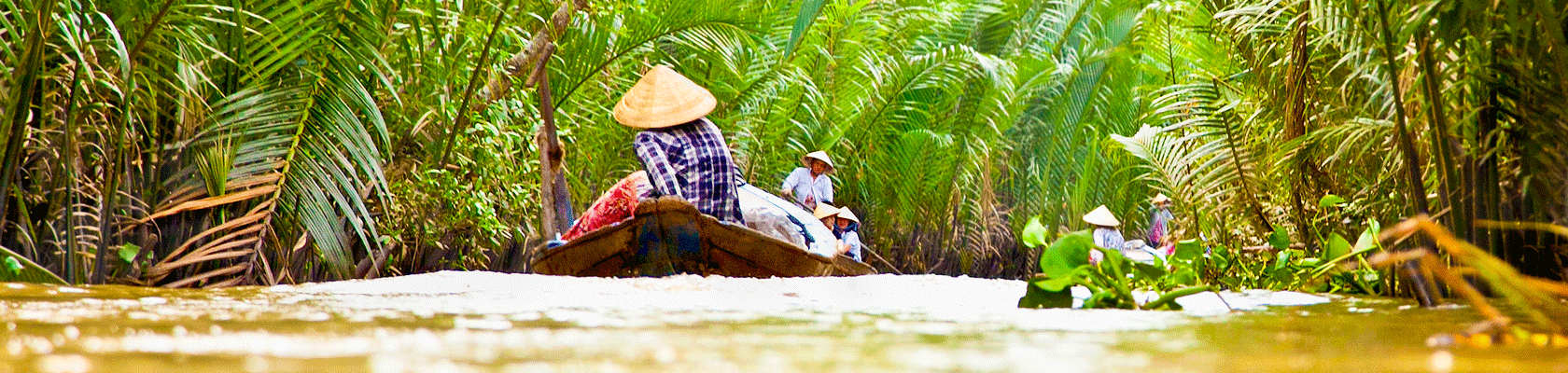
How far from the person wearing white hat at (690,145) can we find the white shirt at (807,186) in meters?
4.22

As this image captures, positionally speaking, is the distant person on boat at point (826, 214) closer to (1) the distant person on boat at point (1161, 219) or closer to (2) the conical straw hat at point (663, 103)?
(1) the distant person on boat at point (1161, 219)

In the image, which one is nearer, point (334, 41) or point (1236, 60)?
point (334, 41)

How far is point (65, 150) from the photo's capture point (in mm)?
3594

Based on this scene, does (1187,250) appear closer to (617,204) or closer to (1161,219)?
(617,204)

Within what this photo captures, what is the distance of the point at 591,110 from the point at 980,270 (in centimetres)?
795

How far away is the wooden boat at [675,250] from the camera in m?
5.32

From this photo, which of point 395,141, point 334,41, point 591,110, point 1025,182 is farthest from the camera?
point 1025,182

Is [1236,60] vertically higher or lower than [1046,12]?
lower

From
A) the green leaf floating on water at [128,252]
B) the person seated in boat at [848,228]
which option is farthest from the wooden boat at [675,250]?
the person seated in boat at [848,228]

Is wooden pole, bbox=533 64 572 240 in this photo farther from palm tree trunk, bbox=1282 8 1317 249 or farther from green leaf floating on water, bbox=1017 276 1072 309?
green leaf floating on water, bbox=1017 276 1072 309

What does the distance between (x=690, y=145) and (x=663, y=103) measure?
24 cm

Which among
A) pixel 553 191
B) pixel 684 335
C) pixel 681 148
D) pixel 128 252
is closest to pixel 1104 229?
pixel 553 191

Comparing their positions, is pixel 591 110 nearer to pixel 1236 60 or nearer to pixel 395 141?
pixel 395 141

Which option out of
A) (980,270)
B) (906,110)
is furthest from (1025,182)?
(906,110)
